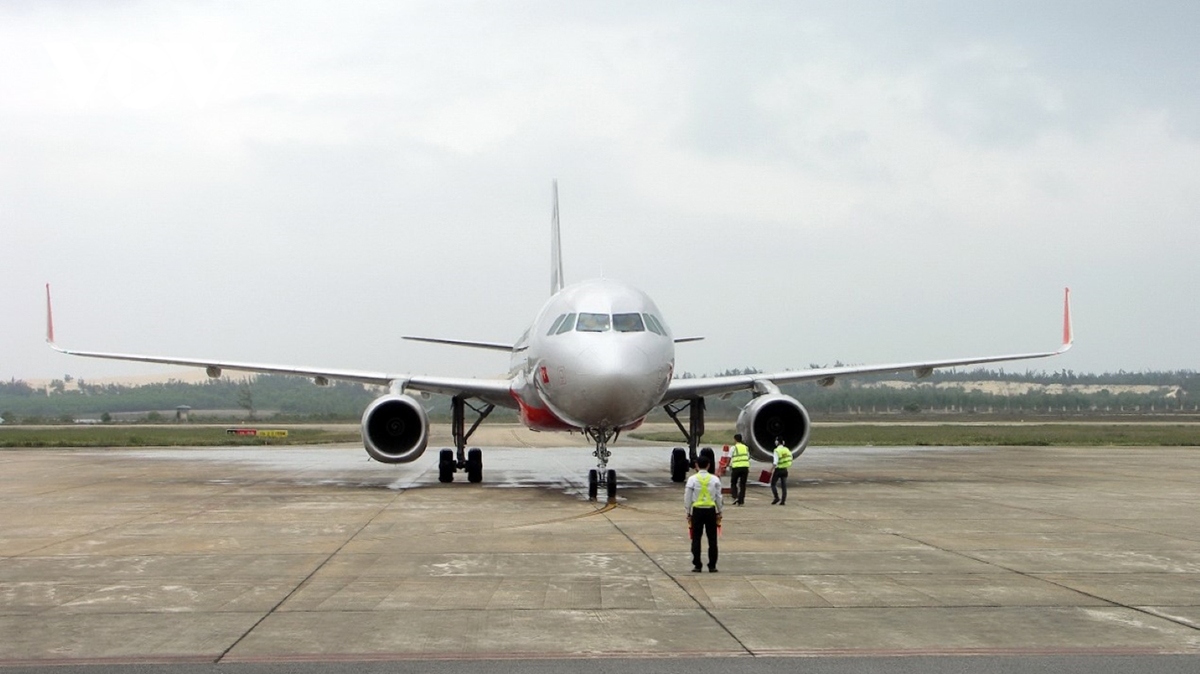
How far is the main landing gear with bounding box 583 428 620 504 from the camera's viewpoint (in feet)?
66.3

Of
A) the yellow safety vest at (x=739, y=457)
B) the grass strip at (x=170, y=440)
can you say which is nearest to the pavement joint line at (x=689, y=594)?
the yellow safety vest at (x=739, y=457)

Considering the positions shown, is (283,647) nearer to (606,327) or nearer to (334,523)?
(334,523)

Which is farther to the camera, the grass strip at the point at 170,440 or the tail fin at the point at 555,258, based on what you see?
the grass strip at the point at 170,440

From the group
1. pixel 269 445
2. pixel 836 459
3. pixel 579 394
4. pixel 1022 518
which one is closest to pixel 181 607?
pixel 579 394

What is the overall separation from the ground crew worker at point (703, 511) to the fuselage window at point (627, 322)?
309 inches

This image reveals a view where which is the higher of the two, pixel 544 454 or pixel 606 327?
pixel 606 327

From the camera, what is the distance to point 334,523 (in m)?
17.1

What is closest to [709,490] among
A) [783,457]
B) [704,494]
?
[704,494]

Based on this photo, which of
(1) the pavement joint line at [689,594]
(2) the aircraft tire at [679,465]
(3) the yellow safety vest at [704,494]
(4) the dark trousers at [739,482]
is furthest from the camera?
(2) the aircraft tire at [679,465]

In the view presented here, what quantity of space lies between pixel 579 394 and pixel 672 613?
10.1 metres

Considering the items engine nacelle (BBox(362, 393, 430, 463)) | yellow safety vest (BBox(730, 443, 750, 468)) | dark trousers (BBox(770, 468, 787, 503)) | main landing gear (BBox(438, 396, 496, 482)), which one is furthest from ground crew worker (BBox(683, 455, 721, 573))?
main landing gear (BBox(438, 396, 496, 482))

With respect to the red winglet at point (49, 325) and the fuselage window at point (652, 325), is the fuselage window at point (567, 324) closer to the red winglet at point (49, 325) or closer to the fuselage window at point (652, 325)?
the fuselage window at point (652, 325)

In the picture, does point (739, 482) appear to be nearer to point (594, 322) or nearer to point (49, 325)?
point (594, 322)

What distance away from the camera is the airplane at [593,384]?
64.7 feet
